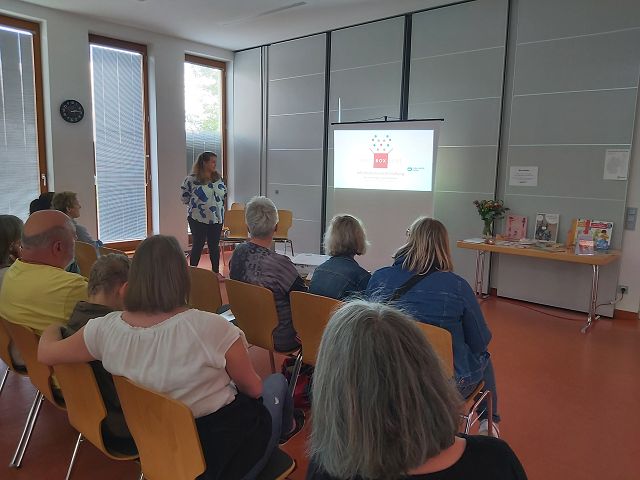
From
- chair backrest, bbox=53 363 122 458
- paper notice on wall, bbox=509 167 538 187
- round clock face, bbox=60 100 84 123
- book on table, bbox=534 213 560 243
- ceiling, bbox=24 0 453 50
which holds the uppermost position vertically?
ceiling, bbox=24 0 453 50

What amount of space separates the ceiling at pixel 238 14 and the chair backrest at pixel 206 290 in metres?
3.96

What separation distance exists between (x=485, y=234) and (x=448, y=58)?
2.13 meters

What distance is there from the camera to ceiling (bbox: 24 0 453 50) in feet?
18.5

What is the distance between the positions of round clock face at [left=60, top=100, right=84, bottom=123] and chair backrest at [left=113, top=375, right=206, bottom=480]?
5841mm

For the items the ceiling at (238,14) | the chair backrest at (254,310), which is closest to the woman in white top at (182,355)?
the chair backrest at (254,310)

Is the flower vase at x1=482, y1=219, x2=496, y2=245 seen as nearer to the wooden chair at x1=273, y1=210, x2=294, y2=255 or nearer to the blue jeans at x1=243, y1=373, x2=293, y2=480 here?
the wooden chair at x1=273, y1=210, x2=294, y2=255

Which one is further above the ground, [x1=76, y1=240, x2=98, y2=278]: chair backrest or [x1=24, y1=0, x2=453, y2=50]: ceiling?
[x1=24, y1=0, x2=453, y2=50]: ceiling

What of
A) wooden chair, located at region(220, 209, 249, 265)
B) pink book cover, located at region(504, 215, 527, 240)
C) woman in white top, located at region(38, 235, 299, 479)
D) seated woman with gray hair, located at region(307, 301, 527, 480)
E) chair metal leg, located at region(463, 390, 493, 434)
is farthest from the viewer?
wooden chair, located at region(220, 209, 249, 265)

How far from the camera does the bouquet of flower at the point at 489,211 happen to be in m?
5.23

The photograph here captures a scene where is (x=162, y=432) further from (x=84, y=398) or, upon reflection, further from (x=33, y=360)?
(x=33, y=360)

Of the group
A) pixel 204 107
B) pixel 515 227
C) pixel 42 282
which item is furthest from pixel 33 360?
pixel 204 107

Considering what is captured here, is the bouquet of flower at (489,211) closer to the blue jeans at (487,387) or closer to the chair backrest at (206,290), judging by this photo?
the blue jeans at (487,387)

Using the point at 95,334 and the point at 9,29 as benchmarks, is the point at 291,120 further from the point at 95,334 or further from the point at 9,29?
the point at 95,334

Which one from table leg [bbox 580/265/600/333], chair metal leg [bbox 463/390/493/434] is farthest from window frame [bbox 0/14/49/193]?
table leg [bbox 580/265/600/333]
